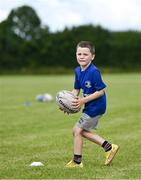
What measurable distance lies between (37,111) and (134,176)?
38.1 feet

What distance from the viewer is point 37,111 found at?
1972cm

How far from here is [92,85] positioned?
30.4 feet

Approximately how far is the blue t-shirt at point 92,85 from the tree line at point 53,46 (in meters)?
73.6

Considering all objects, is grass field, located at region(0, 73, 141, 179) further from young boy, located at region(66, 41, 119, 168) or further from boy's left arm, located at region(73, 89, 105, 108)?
boy's left arm, located at region(73, 89, 105, 108)

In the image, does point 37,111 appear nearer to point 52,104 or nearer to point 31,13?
point 52,104

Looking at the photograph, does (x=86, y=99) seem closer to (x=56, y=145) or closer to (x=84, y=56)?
(x=84, y=56)

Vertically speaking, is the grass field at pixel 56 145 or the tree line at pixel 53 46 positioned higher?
the grass field at pixel 56 145

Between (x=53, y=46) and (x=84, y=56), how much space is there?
276 ft

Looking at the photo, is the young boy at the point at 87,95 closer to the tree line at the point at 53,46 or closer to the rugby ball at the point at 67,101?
the rugby ball at the point at 67,101

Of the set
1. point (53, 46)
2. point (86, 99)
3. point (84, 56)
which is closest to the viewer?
point (86, 99)

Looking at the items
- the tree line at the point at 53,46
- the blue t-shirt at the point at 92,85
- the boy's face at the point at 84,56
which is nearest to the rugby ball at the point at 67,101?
the blue t-shirt at the point at 92,85

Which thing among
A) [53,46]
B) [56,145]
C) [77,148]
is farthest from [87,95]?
[53,46]

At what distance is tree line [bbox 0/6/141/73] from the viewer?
8806 cm

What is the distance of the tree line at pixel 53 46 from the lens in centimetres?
8806
